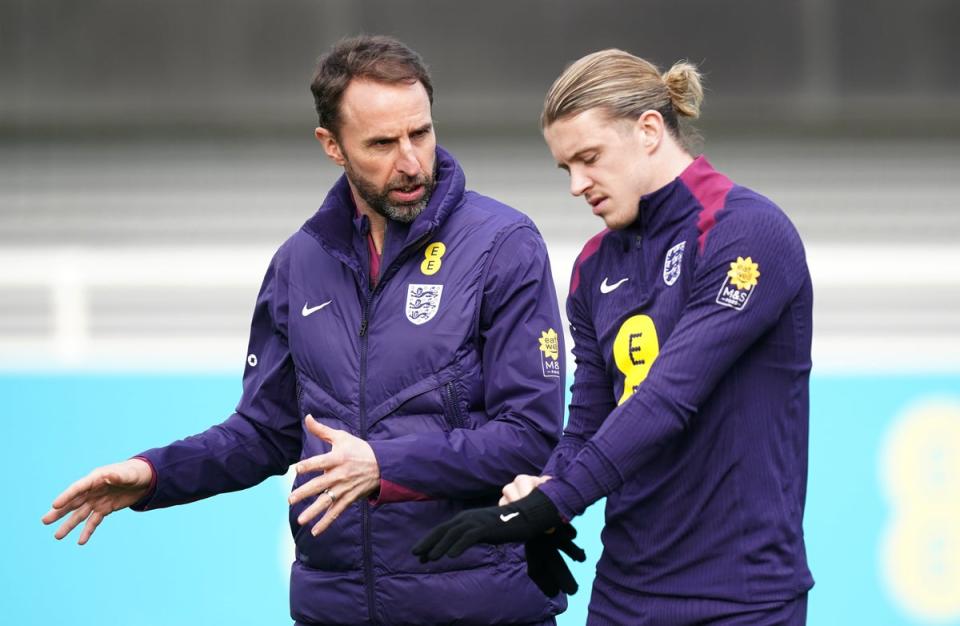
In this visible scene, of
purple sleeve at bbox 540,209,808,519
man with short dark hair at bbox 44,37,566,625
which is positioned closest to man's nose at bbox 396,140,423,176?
man with short dark hair at bbox 44,37,566,625

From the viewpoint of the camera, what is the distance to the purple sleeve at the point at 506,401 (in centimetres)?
230

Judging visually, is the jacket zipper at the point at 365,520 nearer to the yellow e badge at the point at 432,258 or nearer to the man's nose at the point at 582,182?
the yellow e badge at the point at 432,258

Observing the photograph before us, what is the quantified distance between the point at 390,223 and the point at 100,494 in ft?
2.37

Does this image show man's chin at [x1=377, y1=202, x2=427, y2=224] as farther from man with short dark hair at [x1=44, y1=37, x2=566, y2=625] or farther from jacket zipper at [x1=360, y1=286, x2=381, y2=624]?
jacket zipper at [x1=360, y1=286, x2=381, y2=624]

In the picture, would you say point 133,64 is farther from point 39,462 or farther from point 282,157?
point 39,462

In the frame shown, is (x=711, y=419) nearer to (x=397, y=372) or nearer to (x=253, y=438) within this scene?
(x=397, y=372)

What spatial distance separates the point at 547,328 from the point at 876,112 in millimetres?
4213

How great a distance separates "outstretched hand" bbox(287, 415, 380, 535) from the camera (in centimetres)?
219

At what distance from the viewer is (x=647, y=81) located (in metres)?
2.17

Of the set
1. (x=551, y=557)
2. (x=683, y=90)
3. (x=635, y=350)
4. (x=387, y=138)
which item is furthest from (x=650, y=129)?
(x=551, y=557)

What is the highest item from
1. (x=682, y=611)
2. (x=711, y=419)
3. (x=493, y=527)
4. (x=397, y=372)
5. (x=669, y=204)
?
(x=669, y=204)

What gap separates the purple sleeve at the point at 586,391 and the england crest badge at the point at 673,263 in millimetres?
187

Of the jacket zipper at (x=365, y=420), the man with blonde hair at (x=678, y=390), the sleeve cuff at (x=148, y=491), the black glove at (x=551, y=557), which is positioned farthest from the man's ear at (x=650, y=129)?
the sleeve cuff at (x=148, y=491)

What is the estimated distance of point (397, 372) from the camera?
2.38m
